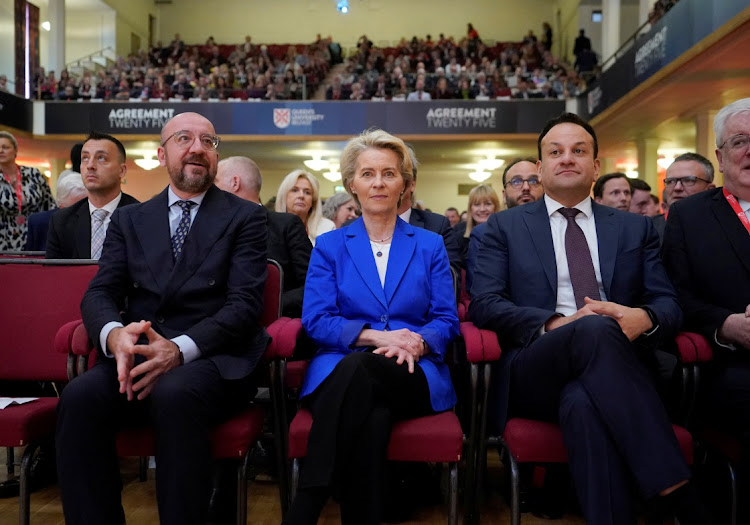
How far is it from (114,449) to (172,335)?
38 cm

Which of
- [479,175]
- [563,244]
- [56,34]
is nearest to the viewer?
[563,244]

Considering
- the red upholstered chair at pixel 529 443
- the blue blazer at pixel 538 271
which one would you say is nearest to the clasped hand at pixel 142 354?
the red upholstered chair at pixel 529 443

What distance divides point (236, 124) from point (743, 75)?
9285mm

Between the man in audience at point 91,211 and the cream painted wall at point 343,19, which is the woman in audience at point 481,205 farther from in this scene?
the cream painted wall at point 343,19

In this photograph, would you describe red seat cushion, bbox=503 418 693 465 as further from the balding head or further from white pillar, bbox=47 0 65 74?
white pillar, bbox=47 0 65 74

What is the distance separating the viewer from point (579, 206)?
231cm

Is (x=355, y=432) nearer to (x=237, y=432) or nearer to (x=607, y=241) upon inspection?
(x=237, y=432)

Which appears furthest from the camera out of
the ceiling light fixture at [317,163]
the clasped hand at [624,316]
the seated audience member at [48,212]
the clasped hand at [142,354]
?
the ceiling light fixture at [317,163]

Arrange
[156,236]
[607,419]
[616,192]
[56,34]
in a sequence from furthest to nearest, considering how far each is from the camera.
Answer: [56,34]
[616,192]
[156,236]
[607,419]

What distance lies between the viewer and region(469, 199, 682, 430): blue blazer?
2.12 metres

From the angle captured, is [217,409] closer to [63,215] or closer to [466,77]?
[63,215]

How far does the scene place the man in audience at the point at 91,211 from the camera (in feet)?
9.45

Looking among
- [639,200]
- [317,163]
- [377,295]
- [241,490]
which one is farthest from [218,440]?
[317,163]

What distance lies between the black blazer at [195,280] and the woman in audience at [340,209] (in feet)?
6.67
